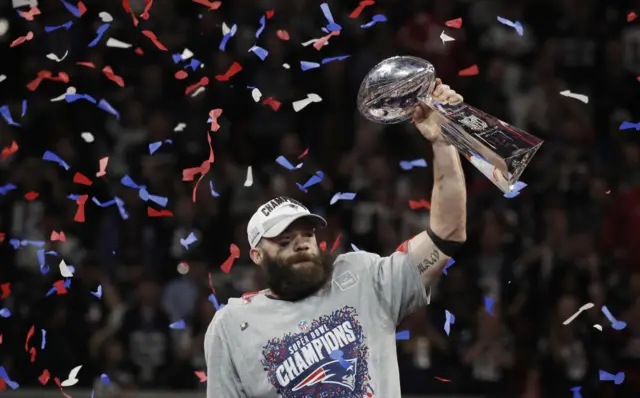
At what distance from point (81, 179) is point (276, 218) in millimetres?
3873

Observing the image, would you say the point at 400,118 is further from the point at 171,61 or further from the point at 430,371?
the point at 171,61

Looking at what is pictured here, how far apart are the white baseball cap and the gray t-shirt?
9.3 inches

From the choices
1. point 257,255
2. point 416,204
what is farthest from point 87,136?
point 257,255

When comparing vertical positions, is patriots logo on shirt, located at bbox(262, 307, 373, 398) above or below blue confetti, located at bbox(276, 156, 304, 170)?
above

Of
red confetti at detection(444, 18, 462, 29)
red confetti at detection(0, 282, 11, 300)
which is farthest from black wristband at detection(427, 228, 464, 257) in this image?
red confetti at detection(0, 282, 11, 300)

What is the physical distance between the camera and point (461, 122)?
3.99 metres

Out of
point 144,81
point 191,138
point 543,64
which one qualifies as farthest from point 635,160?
point 144,81

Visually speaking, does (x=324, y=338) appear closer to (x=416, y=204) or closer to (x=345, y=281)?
(x=345, y=281)

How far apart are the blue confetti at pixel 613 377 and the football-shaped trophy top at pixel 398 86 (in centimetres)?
327

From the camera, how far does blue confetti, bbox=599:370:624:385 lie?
668 centimetres

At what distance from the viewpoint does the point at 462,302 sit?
7.22 metres

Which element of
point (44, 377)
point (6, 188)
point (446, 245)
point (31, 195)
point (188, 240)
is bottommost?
point (44, 377)

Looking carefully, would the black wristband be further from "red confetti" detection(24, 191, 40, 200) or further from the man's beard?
"red confetti" detection(24, 191, 40, 200)

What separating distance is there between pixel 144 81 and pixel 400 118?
4.85m
